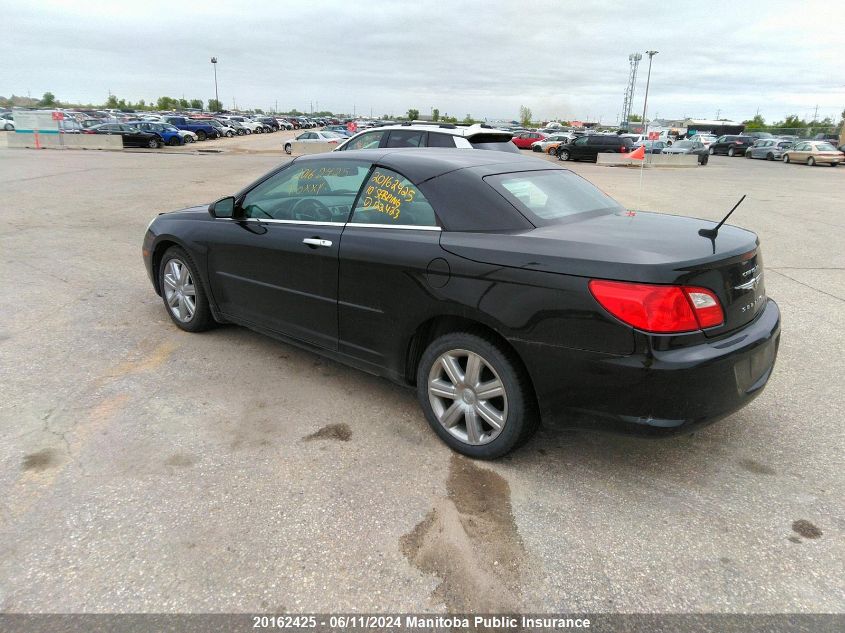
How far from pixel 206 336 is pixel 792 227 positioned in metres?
11.0

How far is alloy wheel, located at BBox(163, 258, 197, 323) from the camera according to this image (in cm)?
485

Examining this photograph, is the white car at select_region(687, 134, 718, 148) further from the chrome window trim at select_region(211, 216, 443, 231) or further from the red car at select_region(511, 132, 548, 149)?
the chrome window trim at select_region(211, 216, 443, 231)

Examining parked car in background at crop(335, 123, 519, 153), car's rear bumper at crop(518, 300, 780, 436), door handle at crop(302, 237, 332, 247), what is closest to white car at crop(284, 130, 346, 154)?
parked car in background at crop(335, 123, 519, 153)

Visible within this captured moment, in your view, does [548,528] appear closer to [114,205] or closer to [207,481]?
[207,481]

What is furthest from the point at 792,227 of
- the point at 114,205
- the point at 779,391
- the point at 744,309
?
the point at 114,205

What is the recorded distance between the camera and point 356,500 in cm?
283

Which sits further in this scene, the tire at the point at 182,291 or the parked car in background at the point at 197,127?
the parked car in background at the point at 197,127

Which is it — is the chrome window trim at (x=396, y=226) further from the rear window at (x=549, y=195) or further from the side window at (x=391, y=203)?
the rear window at (x=549, y=195)

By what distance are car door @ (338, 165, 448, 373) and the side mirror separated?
1.23m

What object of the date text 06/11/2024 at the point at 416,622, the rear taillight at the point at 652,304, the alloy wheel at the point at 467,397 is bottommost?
the date text 06/11/2024 at the point at 416,622

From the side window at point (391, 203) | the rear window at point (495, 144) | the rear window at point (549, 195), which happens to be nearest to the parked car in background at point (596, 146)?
the rear window at point (495, 144)

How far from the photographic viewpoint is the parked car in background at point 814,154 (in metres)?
33.9

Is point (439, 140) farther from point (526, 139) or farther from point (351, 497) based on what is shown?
point (526, 139)

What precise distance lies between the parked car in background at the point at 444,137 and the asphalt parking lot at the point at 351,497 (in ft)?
20.6
